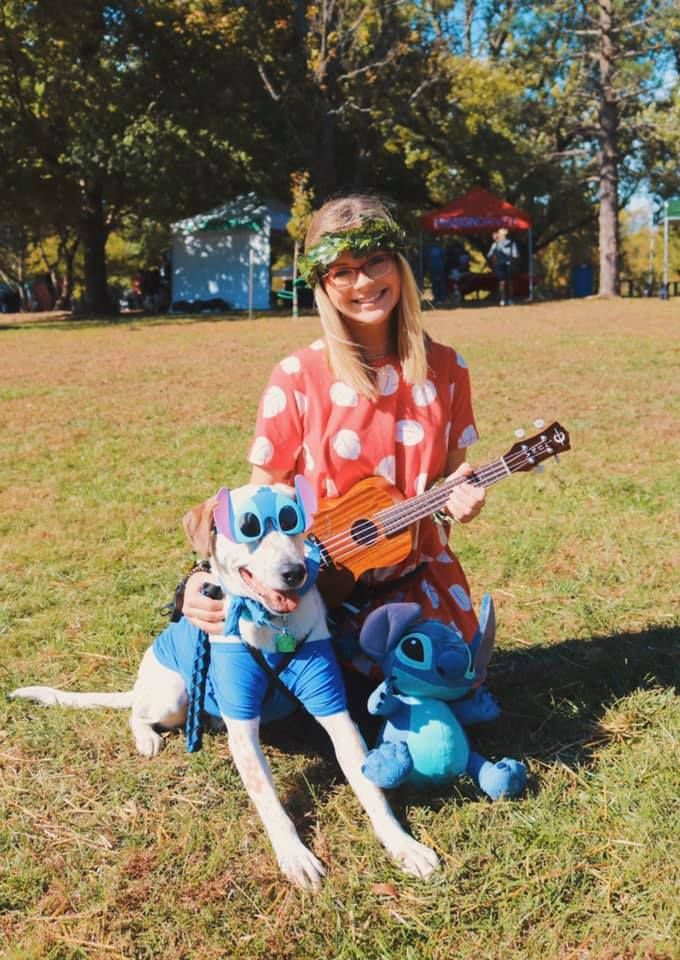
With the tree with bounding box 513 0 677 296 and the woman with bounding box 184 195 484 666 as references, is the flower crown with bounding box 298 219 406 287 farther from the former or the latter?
the tree with bounding box 513 0 677 296

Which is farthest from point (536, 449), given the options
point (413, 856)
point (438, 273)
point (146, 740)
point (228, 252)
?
point (438, 273)

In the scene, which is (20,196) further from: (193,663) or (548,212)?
(193,663)

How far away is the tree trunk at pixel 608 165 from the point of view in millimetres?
25141

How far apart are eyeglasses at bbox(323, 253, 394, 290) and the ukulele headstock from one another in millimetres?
772

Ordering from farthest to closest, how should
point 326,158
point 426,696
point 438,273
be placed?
point 438,273
point 326,158
point 426,696

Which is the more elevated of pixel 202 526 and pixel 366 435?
pixel 366 435

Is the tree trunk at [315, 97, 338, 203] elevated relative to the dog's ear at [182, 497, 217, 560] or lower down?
elevated

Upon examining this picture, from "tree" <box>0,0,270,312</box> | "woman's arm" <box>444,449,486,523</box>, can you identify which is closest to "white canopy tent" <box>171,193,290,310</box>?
"tree" <box>0,0,270,312</box>

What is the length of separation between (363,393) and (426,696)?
107 centimetres

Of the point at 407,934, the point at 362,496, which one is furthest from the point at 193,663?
the point at 407,934

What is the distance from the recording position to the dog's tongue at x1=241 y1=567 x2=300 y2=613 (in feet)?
8.63

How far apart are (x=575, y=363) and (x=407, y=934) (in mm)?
9741

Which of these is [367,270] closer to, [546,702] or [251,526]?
[251,526]

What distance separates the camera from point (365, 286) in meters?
3.21
